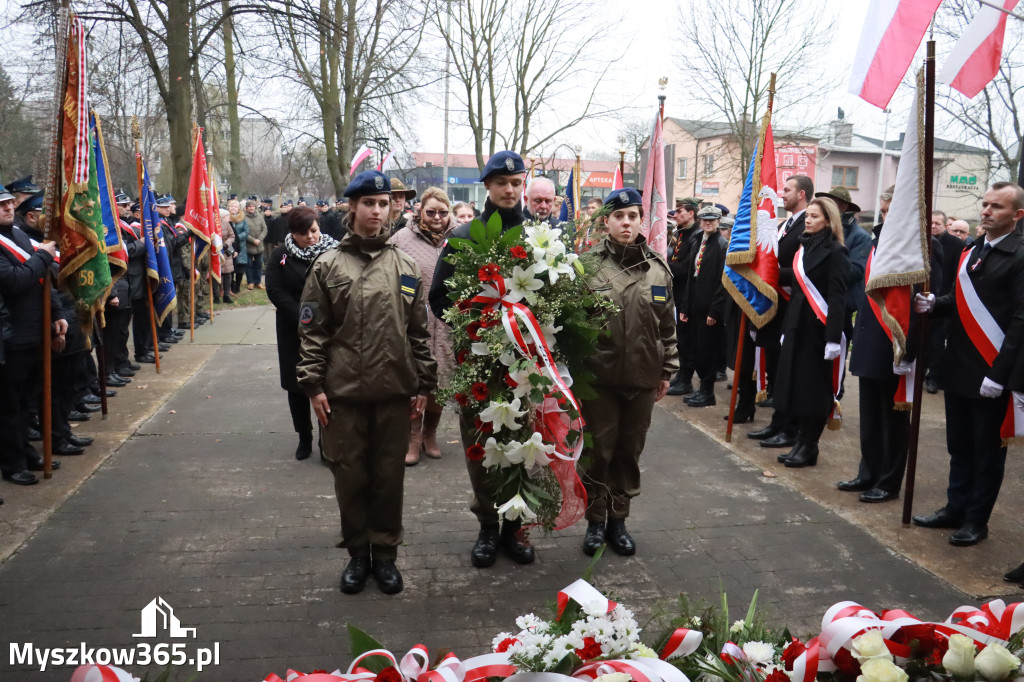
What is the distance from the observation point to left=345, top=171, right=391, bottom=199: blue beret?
416cm

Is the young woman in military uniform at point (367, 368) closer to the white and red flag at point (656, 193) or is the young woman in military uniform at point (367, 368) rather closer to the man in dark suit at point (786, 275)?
the white and red flag at point (656, 193)

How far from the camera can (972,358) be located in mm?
5082

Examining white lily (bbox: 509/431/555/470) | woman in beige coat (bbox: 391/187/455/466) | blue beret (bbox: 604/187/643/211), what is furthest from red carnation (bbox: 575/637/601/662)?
woman in beige coat (bbox: 391/187/455/466)

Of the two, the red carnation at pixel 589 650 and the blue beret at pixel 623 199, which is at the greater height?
the blue beret at pixel 623 199

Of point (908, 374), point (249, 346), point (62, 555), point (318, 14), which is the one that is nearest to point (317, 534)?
point (62, 555)

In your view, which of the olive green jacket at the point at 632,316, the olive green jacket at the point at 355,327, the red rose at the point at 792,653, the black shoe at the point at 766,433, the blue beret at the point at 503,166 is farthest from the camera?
the black shoe at the point at 766,433

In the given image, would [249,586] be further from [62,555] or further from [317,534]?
[62,555]

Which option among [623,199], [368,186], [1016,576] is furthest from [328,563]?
[1016,576]

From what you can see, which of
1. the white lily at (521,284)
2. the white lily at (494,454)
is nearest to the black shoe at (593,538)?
the white lily at (494,454)

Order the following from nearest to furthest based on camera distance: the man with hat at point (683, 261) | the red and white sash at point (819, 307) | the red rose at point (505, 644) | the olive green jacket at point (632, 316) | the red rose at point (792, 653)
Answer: the red rose at point (792, 653) → the red rose at point (505, 644) → the olive green jacket at point (632, 316) → the red and white sash at point (819, 307) → the man with hat at point (683, 261)

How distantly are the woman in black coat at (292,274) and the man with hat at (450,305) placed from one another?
1.79 m

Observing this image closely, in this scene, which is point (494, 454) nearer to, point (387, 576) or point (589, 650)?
point (387, 576)

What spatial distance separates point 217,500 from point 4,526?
4.21 feet

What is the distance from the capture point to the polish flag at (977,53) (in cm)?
525
